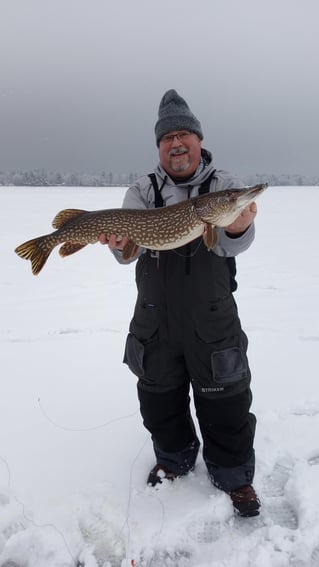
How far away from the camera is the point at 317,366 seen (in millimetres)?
3857

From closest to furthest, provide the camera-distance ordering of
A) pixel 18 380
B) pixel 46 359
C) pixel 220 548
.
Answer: pixel 220 548, pixel 18 380, pixel 46 359

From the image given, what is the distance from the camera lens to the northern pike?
2.12 metres

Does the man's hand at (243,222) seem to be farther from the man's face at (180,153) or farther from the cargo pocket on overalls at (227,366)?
the cargo pocket on overalls at (227,366)

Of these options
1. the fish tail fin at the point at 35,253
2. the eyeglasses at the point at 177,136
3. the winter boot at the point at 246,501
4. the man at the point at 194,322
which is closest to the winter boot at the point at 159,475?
the man at the point at 194,322

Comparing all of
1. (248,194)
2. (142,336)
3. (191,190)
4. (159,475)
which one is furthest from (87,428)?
(248,194)

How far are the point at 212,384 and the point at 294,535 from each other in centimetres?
88

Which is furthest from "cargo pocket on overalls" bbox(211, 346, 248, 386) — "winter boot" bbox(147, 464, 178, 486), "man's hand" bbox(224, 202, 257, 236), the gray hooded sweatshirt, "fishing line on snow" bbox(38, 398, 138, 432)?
"fishing line on snow" bbox(38, 398, 138, 432)

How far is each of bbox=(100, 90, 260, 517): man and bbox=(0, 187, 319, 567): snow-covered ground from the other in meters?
0.25

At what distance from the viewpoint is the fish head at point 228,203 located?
2098 millimetres

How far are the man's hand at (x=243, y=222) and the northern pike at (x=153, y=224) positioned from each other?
0.03 meters

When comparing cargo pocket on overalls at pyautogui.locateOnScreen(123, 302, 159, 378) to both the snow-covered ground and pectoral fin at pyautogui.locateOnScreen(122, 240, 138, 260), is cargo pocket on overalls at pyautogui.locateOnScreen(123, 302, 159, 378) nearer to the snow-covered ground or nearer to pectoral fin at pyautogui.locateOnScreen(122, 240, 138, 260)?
pectoral fin at pyautogui.locateOnScreen(122, 240, 138, 260)

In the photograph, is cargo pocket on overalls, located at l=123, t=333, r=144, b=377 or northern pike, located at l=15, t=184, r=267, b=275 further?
cargo pocket on overalls, located at l=123, t=333, r=144, b=377

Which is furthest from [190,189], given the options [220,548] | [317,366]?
[317,366]

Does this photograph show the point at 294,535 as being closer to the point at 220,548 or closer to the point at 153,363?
the point at 220,548
